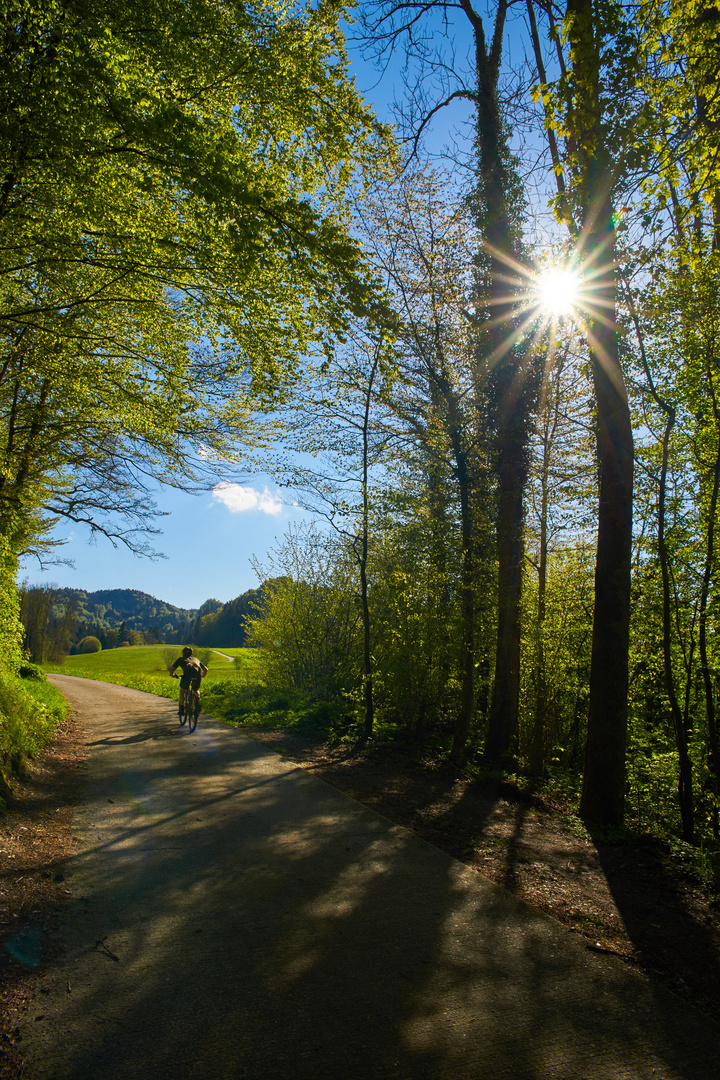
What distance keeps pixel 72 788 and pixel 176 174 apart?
7013mm

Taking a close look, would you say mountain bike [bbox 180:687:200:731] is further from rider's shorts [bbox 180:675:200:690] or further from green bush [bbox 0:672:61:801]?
green bush [bbox 0:672:61:801]

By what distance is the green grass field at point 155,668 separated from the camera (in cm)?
2116

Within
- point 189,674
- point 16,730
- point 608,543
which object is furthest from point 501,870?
point 189,674

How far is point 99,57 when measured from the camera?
16.4 ft

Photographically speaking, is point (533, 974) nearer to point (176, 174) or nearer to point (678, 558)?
point (678, 558)

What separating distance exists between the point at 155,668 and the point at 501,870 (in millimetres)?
58896

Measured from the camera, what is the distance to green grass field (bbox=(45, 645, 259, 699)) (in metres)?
21.2

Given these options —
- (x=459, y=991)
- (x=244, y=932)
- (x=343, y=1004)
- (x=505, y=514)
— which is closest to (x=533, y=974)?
(x=459, y=991)

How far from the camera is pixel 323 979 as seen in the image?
3.04 meters

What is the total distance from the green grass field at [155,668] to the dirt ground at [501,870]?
11725mm

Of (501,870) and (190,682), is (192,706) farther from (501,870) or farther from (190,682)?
(501,870)

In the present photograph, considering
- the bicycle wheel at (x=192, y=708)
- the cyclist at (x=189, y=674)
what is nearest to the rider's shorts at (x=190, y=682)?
the cyclist at (x=189, y=674)

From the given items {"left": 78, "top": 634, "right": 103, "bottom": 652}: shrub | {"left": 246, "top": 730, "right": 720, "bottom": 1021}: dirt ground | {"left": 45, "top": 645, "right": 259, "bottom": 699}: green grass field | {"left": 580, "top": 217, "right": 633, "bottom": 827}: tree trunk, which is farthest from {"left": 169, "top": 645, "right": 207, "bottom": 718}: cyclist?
{"left": 78, "top": 634, "right": 103, "bottom": 652}: shrub

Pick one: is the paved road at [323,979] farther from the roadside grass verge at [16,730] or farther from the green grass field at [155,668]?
the green grass field at [155,668]
